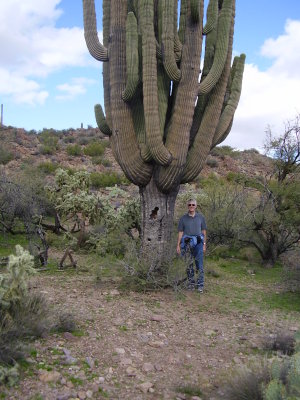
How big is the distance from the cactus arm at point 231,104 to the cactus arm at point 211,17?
0.85 m

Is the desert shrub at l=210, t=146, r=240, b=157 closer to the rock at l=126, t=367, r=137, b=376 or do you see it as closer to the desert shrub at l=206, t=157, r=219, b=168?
the desert shrub at l=206, t=157, r=219, b=168

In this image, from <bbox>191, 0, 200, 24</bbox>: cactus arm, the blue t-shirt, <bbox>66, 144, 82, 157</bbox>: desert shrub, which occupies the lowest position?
the blue t-shirt

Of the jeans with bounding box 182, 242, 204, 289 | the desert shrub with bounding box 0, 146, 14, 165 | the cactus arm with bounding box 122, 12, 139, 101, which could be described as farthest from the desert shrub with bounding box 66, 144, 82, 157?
the jeans with bounding box 182, 242, 204, 289

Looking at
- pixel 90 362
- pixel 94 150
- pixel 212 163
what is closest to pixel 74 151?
pixel 94 150

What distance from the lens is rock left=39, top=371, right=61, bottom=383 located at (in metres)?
3.52

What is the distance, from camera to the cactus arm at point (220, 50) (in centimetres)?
712

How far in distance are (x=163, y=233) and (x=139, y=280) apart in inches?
37.6

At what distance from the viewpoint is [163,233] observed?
7.08 meters

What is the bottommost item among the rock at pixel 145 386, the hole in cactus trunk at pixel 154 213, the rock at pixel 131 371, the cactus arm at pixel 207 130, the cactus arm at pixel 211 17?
the rock at pixel 145 386

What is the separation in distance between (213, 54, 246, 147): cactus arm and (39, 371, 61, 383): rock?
5.17 meters

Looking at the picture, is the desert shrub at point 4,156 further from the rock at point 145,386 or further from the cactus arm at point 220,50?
the rock at point 145,386

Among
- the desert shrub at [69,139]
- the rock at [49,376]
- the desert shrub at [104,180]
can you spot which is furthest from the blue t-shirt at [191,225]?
the desert shrub at [69,139]

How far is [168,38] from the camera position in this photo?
665 cm

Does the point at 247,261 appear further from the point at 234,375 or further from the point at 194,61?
the point at 234,375
